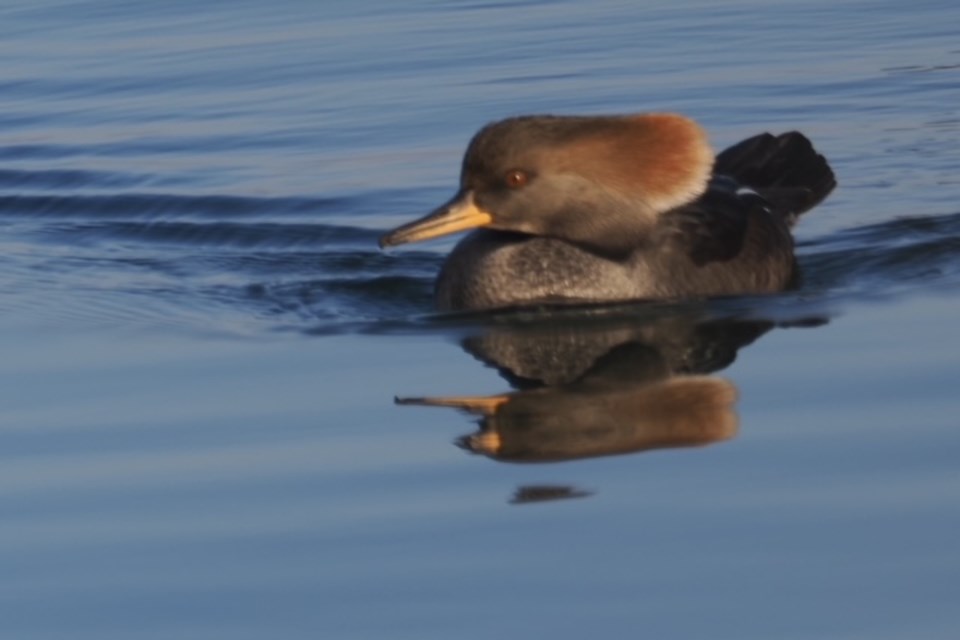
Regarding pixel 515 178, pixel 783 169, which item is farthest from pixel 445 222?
pixel 783 169

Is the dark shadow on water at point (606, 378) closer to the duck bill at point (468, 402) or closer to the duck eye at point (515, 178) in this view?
the duck bill at point (468, 402)

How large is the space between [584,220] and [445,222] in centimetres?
62

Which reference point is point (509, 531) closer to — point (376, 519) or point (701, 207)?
point (376, 519)

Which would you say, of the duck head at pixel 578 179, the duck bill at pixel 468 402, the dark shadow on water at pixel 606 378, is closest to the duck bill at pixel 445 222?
the duck head at pixel 578 179

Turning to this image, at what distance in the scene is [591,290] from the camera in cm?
955

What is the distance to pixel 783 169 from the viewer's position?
36.7ft

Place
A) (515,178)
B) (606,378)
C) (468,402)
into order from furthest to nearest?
(515,178)
(606,378)
(468,402)

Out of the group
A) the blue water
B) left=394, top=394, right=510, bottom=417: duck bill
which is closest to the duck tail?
the blue water

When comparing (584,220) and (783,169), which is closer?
(584,220)

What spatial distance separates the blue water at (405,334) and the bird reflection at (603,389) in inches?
0.8

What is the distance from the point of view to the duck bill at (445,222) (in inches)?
366

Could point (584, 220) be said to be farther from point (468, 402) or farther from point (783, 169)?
point (783, 169)

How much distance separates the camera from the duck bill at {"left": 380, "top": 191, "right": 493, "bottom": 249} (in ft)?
30.5

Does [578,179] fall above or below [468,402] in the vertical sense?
above
